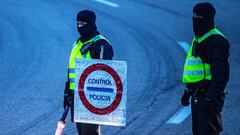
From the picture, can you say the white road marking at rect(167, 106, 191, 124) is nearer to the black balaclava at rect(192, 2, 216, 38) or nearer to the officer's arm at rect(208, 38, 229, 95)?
the black balaclava at rect(192, 2, 216, 38)

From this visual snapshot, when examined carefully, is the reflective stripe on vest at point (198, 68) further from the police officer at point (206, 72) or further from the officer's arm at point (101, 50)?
the officer's arm at point (101, 50)

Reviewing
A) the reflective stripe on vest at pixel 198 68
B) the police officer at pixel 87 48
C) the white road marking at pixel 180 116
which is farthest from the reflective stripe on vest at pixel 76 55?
the white road marking at pixel 180 116

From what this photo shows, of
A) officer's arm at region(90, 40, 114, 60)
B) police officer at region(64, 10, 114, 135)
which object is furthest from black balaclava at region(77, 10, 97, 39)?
officer's arm at region(90, 40, 114, 60)

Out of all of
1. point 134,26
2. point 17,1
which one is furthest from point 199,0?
point 17,1

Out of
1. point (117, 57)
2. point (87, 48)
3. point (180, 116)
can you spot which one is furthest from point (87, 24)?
point (117, 57)

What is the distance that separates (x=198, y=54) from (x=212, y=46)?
0.27 metres

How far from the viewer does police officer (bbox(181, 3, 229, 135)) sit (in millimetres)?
7316

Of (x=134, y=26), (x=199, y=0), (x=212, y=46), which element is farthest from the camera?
(x=199, y=0)

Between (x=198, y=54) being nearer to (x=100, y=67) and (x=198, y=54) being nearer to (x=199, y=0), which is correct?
(x=100, y=67)

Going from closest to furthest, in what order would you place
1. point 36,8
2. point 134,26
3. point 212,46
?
point 212,46, point 134,26, point 36,8

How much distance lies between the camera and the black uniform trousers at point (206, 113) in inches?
296

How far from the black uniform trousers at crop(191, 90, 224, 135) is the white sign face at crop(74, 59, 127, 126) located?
88cm

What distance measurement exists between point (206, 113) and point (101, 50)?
4.73 feet

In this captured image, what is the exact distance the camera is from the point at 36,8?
1991 cm
